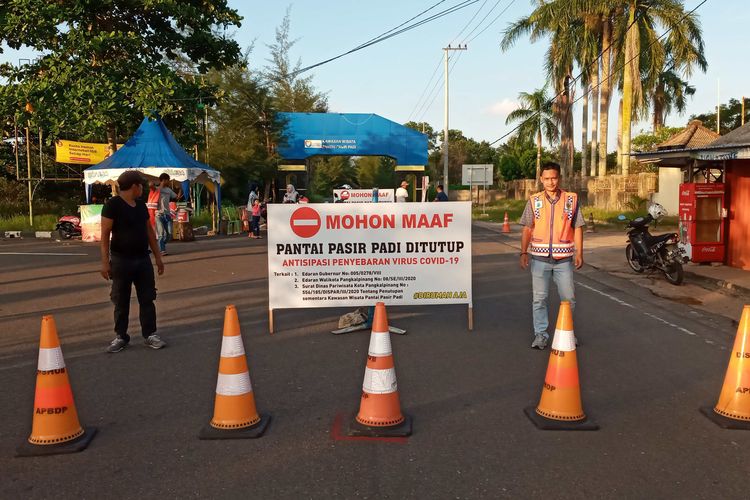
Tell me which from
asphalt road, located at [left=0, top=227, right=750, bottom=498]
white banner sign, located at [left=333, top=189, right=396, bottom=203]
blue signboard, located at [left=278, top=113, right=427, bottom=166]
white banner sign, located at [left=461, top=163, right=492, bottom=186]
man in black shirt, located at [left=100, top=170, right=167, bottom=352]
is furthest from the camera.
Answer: white banner sign, located at [left=461, top=163, right=492, bottom=186]

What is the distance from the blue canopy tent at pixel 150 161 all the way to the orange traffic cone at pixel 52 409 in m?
16.5

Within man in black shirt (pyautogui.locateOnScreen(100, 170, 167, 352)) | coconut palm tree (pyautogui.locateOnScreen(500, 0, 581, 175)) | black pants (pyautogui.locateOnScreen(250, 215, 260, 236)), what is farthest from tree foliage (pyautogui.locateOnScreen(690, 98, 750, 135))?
man in black shirt (pyautogui.locateOnScreen(100, 170, 167, 352))

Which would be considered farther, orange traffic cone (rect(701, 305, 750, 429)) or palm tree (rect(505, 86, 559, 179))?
palm tree (rect(505, 86, 559, 179))

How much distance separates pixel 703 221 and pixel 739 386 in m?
9.27

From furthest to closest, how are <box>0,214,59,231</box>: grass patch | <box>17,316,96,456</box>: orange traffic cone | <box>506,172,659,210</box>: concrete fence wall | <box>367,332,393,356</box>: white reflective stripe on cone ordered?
<box>506,172,659,210</box>: concrete fence wall, <box>0,214,59,231</box>: grass patch, <box>367,332,393,356</box>: white reflective stripe on cone, <box>17,316,96,456</box>: orange traffic cone

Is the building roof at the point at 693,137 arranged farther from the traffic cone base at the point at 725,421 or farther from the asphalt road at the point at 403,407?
the traffic cone base at the point at 725,421

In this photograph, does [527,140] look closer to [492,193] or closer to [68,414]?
[492,193]

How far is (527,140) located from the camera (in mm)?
64625

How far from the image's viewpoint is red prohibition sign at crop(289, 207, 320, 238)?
7188 mm

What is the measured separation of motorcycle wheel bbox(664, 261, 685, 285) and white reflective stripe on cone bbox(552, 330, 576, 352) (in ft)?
24.9

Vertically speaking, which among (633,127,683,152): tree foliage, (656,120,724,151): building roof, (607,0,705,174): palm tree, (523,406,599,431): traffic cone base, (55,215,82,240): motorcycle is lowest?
(523,406,599,431): traffic cone base

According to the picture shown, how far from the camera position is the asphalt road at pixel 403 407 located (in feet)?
11.8

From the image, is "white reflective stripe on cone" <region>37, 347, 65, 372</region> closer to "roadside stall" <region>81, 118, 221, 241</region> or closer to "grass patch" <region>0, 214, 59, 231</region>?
"roadside stall" <region>81, 118, 221, 241</region>

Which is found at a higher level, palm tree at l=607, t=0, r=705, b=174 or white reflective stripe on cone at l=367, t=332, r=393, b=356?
palm tree at l=607, t=0, r=705, b=174
